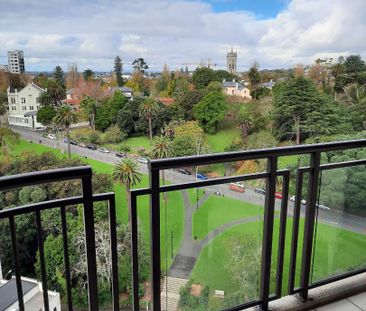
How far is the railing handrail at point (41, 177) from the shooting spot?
3.40 ft

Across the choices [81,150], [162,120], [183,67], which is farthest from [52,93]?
[183,67]

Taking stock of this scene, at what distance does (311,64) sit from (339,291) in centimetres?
1612

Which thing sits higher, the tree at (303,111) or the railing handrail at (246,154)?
the railing handrail at (246,154)

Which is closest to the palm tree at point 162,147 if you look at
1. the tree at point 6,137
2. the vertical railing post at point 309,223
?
the tree at point 6,137

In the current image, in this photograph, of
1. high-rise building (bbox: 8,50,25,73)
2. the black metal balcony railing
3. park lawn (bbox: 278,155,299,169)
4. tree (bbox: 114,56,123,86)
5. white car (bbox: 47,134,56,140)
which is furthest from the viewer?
tree (bbox: 114,56,123,86)

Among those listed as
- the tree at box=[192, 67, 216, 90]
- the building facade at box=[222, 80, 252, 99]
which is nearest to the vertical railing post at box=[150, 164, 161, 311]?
the tree at box=[192, 67, 216, 90]

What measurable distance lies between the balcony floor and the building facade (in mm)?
17488

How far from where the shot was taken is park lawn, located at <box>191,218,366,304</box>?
1.61 meters

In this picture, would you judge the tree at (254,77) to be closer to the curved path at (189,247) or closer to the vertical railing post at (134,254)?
the curved path at (189,247)

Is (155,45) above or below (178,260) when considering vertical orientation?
above

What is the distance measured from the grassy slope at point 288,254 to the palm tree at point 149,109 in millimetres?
14998

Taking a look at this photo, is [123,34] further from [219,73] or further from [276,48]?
[276,48]

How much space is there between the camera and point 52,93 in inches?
550

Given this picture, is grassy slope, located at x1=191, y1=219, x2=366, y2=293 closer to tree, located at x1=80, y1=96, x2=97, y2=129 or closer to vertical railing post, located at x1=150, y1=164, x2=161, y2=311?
vertical railing post, located at x1=150, y1=164, x2=161, y2=311
